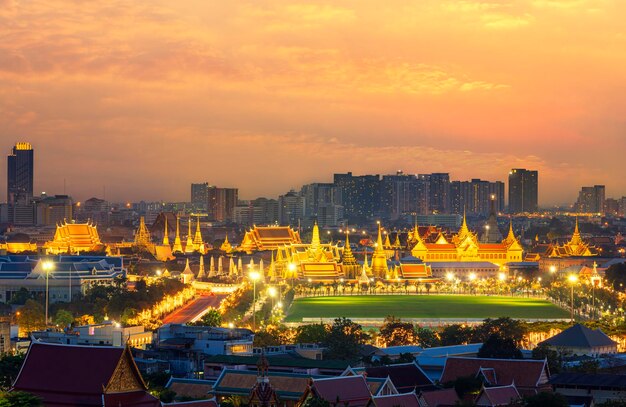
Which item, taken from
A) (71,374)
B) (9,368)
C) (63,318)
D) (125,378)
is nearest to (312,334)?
(63,318)

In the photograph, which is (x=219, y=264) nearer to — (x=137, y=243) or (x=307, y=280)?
(x=307, y=280)

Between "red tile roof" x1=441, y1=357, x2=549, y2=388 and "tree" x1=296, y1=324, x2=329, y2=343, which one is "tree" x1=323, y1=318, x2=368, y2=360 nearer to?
"tree" x1=296, y1=324, x2=329, y2=343

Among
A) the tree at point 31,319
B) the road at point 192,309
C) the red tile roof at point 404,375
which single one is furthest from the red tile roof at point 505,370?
the road at point 192,309

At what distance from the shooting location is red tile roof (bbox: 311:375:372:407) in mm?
38250

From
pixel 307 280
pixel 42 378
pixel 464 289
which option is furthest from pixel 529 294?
pixel 42 378

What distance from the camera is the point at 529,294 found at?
112 meters

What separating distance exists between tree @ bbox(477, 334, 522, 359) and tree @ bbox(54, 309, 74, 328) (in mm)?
21192

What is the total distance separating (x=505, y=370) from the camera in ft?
147

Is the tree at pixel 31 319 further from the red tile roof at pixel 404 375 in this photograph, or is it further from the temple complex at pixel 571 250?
the temple complex at pixel 571 250

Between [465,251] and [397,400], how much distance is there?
11342 centimetres

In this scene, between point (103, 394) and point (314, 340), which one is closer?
point (103, 394)

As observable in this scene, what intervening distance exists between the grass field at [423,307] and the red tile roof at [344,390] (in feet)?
141

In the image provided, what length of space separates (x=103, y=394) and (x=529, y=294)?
79766 millimetres

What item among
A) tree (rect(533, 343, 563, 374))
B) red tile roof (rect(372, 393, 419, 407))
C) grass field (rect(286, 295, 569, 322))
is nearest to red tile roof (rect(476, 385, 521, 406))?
red tile roof (rect(372, 393, 419, 407))
